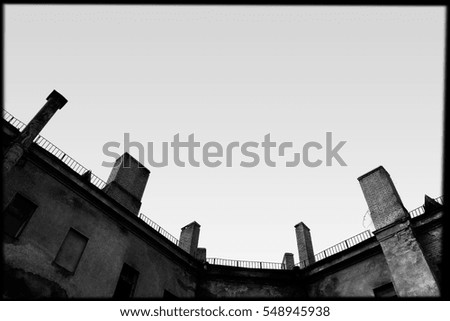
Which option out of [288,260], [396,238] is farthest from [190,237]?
[396,238]

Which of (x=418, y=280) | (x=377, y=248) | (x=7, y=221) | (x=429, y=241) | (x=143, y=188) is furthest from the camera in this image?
(x=143, y=188)

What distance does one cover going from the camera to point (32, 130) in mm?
10914

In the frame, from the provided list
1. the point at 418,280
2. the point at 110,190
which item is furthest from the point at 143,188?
the point at 418,280

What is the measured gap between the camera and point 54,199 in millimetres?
11148

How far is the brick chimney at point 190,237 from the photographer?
16.8 meters

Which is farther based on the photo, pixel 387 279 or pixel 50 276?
pixel 387 279

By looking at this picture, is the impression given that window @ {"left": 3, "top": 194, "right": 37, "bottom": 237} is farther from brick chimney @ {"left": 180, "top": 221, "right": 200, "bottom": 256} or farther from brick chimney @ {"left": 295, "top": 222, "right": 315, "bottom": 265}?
brick chimney @ {"left": 295, "top": 222, "right": 315, "bottom": 265}

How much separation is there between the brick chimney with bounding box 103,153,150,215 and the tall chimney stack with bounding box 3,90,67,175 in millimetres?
4170

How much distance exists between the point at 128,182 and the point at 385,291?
473 inches

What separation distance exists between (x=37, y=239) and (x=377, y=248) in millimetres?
12566

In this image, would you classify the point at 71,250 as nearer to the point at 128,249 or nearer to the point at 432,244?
the point at 128,249

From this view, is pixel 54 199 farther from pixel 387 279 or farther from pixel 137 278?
pixel 387 279

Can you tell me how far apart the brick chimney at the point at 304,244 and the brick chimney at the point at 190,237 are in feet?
18.8

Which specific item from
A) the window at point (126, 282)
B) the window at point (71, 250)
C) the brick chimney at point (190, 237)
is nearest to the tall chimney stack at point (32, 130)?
the window at point (71, 250)
